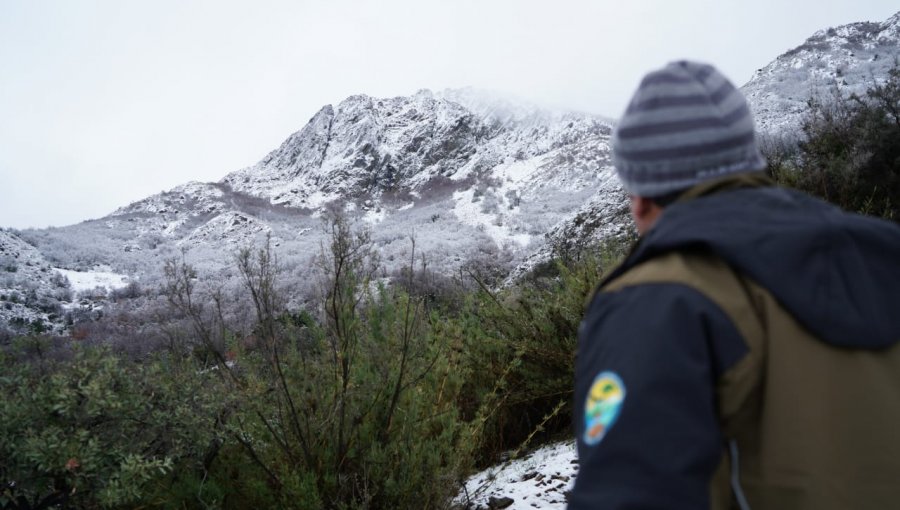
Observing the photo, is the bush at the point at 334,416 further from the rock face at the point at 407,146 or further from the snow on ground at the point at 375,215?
the rock face at the point at 407,146

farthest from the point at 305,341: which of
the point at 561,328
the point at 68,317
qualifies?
the point at 68,317

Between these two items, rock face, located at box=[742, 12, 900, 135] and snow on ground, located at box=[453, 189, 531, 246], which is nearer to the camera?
rock face, located at box=[742, 12, 900, 135]

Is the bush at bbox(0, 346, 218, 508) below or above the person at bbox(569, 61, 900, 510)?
below

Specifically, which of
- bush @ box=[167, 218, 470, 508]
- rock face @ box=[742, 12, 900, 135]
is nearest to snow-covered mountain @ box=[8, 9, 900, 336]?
rock face @ box=[742, 12, 900, 135]

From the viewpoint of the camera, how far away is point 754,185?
98 cm

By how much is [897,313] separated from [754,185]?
31cm

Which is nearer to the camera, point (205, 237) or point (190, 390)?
point (190, 390)

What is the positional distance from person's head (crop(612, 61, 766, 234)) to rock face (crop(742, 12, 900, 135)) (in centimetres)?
1566

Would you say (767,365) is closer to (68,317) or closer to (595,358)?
(595,358)

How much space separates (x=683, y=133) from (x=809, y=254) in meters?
0.30

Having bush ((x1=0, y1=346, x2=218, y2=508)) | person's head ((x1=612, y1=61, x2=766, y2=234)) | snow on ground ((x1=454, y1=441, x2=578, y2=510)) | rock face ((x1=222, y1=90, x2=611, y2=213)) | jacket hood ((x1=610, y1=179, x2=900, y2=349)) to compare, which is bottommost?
snow on ground ((x1=454, y1=441, x2=578, y2=510))

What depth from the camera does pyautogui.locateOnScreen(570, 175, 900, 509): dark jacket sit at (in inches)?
30.0

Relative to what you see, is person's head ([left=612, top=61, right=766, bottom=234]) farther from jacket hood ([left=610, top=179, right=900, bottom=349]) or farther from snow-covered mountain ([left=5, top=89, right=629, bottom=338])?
snow-covered mountain ([left=5, top=89, right=629, bottom=338])

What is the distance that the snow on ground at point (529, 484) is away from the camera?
310 cm
